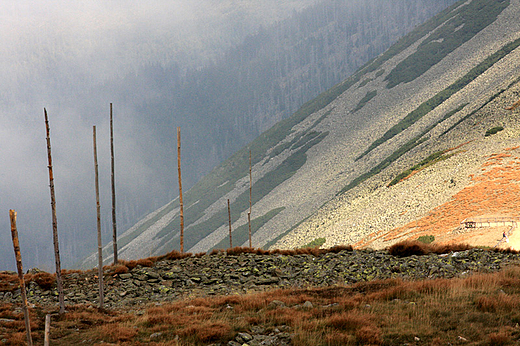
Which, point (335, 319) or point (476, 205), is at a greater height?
point (335, 319)

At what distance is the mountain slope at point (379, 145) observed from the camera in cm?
5050

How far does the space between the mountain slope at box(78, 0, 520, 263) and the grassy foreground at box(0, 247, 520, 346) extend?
2970 cm

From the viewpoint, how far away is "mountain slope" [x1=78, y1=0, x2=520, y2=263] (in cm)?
5050

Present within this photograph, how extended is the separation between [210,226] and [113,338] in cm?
11064

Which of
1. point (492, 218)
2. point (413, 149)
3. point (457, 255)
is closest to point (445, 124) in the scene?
point (413, 149)

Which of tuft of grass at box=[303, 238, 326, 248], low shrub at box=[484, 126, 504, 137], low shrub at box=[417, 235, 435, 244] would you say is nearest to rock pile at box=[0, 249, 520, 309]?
low shrub at box=[417, 235, 435, 244]

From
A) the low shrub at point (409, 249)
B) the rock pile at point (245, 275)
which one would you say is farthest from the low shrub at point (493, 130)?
→ the rock pile at point (245, 275)

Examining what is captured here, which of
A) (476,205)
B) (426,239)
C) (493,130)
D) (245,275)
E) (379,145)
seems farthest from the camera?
(379,145)

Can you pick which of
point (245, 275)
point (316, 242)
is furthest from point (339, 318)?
point (316, 242)

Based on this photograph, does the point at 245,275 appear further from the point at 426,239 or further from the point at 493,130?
the point at 493,130

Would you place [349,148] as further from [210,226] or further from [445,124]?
[210,226]

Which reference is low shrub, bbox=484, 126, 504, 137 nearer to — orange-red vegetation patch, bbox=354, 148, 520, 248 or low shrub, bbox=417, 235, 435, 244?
orange-red vegetation patch, bbox=354, 148, 520, 248

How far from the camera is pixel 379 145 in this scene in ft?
302

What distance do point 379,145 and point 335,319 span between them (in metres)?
87.4
